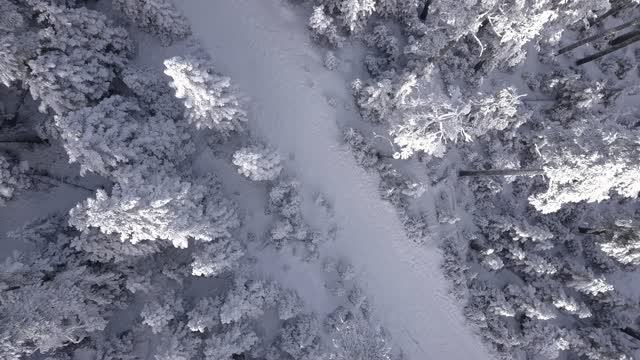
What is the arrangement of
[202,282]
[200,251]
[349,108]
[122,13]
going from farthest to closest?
[349,108], [122,13], [202,282], [200,251]

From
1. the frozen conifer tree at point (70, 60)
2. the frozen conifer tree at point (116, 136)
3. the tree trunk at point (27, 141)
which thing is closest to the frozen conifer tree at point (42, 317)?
the frozen conifer tree at point (116, 136)

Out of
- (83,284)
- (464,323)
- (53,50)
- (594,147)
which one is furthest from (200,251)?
(594,147)

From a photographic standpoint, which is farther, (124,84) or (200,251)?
(124,84)

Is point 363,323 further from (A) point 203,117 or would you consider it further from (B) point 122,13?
(B) point 122,13

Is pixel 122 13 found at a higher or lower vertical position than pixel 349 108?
lower

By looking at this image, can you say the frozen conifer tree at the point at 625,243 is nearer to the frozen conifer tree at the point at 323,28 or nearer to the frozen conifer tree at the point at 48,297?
the frozen conifer tree at the point at 323,28

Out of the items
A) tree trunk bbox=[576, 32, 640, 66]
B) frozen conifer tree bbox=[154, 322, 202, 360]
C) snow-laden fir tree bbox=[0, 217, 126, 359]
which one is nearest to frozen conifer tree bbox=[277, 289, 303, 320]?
frozen conifer tree bbox=[154, 322, 202, 360]

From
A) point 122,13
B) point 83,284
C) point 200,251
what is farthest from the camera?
point 122,13
